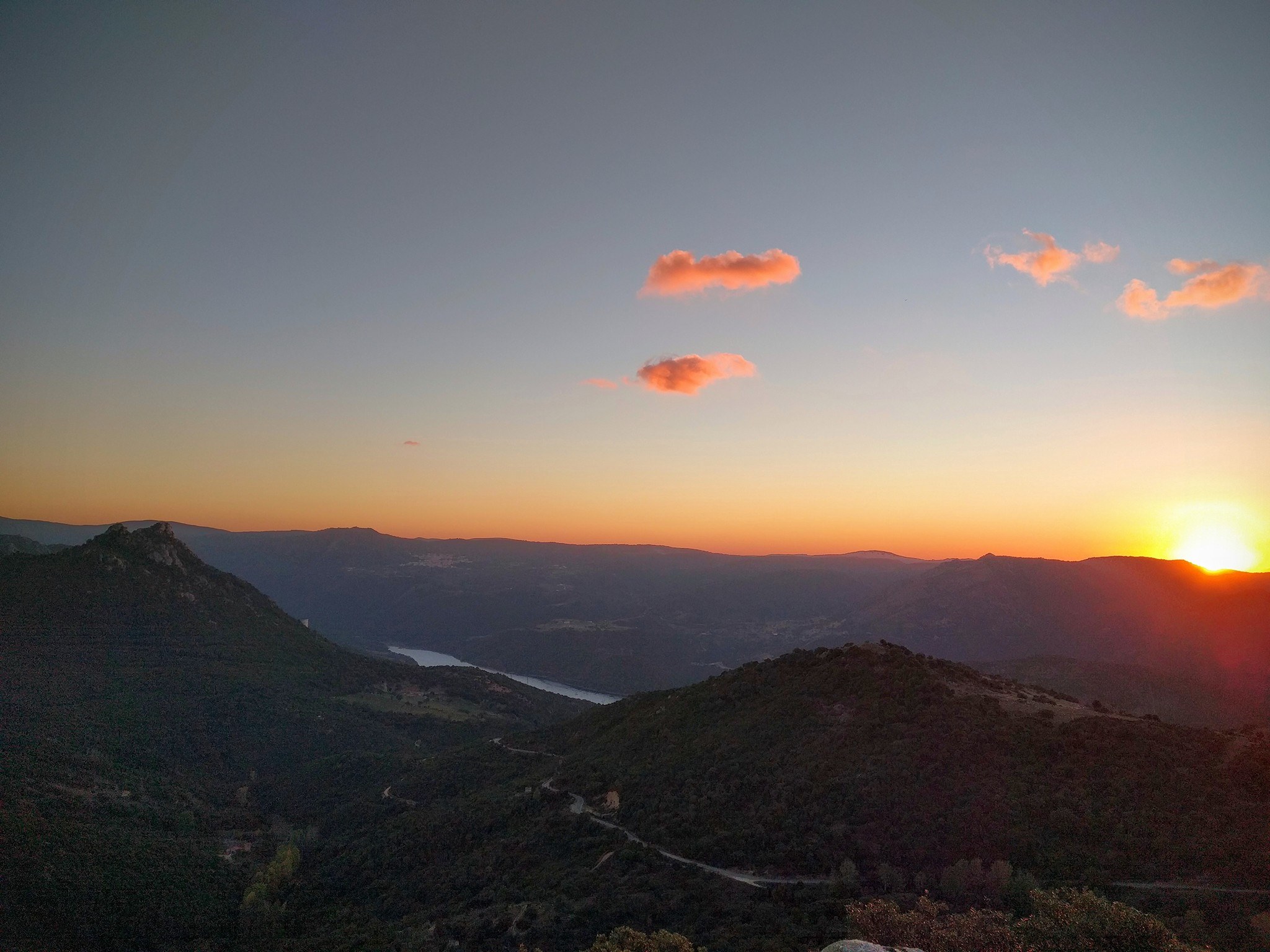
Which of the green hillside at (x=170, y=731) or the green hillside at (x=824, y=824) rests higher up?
the green hillside at (x=824, y=824)

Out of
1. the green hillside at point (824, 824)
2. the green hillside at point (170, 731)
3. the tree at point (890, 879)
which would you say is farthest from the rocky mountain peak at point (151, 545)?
the tree at point (890, 879)

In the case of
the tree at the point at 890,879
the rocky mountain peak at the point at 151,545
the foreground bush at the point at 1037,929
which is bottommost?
the tree at the point at 890,879

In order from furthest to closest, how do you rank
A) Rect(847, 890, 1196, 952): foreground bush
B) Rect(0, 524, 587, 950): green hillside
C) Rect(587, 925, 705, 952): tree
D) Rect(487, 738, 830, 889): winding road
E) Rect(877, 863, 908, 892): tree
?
Rect(0, 524, 587, 950): green hillside
Rect(487, 738, 830, 889): winding road
Rect(877, 863, 908, 892): tree
Rect(587, 925, 705, 952): tree
Rect(847, 890, 1196, 952): foreground bush

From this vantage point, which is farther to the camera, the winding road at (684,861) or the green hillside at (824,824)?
the winding road at (684,861)

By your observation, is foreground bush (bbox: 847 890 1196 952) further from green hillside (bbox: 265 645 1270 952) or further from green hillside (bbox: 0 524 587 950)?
green hillside (bbox: 0 524 587 950)

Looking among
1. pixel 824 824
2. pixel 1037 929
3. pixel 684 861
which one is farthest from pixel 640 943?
pixel 824 824

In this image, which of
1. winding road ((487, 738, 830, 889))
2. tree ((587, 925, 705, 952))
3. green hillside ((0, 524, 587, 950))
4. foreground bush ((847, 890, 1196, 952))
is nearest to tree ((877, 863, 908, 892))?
winding road ((487, 738, 830, 889))

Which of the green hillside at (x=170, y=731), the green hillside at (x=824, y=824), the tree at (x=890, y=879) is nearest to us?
the green hillside at (x=824, y=824)

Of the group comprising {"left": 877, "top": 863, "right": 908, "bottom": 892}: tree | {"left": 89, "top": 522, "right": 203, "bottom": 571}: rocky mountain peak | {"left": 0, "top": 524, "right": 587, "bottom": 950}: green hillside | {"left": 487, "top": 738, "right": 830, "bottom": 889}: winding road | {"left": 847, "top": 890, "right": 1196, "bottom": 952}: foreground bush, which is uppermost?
{"left": 89, "top": 522, "right": 203, "bottom": 571}: rocky mountain peak

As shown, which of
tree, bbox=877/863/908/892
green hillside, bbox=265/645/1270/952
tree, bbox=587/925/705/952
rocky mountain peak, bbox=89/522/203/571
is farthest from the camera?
rocky mountain peak, bbox=89/522/203/571

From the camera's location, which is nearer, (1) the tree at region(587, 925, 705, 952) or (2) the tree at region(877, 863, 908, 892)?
(1) the tree at region(587, 925, 705, 952)

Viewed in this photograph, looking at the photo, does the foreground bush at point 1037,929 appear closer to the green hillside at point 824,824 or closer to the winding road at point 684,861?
the green hillside at point 824,824

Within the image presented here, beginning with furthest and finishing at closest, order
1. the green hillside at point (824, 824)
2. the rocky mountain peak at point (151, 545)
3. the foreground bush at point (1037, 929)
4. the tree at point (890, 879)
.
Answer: the rocky mountain peak at point (151, 545), the tree at point (890, 879), the green hillside at point (824, 824), the foreground bush at point (1037, 929)
